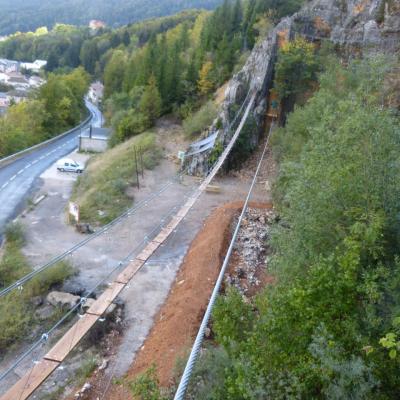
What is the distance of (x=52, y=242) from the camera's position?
55.6 feet

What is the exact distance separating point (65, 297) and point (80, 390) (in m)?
3.94

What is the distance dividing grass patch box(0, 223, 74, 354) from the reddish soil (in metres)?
3.19

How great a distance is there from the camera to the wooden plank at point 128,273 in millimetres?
11242

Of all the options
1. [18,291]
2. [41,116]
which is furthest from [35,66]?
[18,291]

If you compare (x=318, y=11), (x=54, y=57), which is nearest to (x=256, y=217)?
(x=318, y=11)

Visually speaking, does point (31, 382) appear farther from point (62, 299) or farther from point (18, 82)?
point (18, 82)

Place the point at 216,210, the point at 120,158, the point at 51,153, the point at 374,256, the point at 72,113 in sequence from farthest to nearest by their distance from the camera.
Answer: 1. the point at 72,113
2. the point at 51,153
3. the point at 120,158
4. the point at 216,210
5. the point at 374,256

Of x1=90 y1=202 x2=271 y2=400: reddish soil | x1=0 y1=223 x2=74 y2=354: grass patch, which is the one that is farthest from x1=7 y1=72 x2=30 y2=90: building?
x1=90 y1=202 x2=271 y2=400: reddish soil

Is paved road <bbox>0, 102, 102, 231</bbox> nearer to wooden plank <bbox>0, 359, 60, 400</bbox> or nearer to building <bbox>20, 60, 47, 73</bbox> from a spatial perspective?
wooden plank <bbox>0, 359, 60, 400</bbox>

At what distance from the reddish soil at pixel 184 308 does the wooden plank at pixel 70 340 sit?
1041 millimetres

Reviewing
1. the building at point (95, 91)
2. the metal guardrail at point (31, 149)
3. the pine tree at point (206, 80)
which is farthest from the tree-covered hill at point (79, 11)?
the pine tree at point (206, 80)

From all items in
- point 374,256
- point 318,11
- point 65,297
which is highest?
point 318,11

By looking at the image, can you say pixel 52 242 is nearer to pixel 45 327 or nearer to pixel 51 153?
pixel 45 327

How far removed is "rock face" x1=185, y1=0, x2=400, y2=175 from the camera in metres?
21.8
